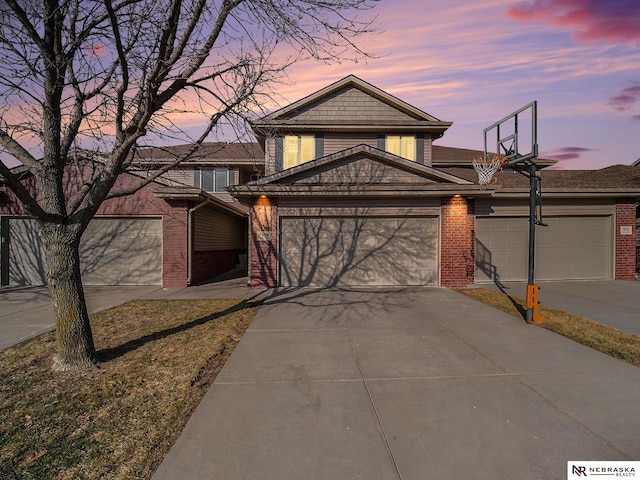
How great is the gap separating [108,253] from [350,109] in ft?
38.2

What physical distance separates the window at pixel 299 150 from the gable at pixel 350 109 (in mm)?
1035

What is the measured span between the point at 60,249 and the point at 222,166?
50.4ft

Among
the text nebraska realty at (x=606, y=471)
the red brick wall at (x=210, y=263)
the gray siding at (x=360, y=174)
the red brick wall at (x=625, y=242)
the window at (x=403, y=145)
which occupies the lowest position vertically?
the text nebraska realty at (x=606, y=471)

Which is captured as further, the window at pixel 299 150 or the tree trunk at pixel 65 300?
the window at pixel 299 150

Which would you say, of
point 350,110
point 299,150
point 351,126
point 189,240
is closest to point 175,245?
point 189,240

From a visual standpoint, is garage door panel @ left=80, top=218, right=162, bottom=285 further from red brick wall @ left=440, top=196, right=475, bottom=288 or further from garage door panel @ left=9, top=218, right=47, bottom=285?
red brick wall @ left=440, top=196, right=475, bottom=288

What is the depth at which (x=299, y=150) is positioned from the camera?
581 inches

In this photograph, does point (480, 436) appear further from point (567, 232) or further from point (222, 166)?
point (222, 166)

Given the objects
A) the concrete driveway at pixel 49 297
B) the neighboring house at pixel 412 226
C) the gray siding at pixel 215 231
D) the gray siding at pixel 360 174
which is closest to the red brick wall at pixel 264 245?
the neighboring house at pixel 412 226

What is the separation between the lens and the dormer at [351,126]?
14586 mm

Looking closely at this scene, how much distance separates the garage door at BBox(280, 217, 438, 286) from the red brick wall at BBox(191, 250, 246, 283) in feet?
12.1

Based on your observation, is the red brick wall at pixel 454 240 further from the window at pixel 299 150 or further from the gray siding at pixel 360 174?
the window at pixel 299 150

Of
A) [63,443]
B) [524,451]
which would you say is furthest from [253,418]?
[524,451]

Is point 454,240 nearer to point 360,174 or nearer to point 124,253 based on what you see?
point 360,174
